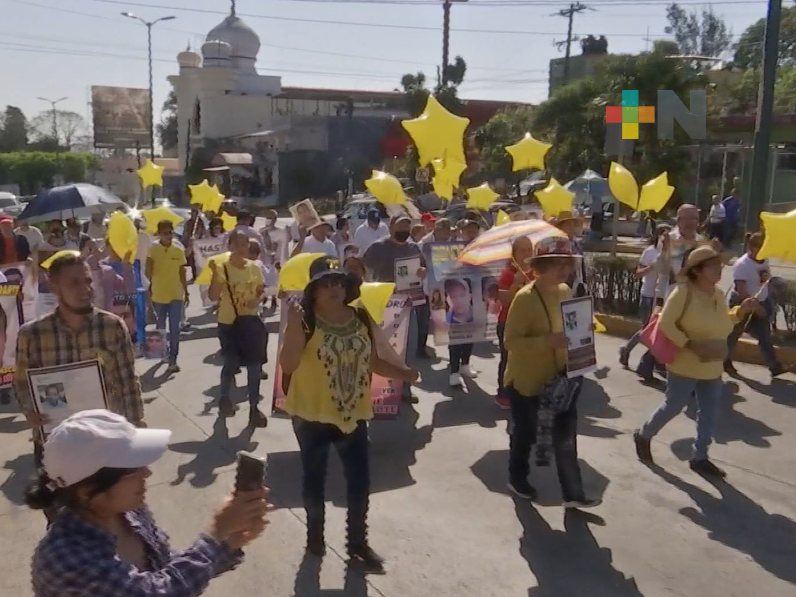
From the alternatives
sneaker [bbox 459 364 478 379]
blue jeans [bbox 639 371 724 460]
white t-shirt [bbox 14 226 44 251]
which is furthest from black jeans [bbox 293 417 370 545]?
white t-shirt [bbox 14 226 44 251]

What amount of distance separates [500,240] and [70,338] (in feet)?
11.4

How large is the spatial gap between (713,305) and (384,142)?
43566 mm

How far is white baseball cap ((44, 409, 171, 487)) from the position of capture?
77.9 inches

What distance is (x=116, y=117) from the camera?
72.4 m

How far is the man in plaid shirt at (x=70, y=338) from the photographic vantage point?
13.1 ft

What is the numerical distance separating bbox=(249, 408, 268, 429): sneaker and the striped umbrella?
2116 millimetres

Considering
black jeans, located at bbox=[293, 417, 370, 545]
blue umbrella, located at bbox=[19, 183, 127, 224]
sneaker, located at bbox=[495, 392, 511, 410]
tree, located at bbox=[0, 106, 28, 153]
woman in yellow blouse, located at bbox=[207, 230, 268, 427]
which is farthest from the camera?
tree, located at bbox=[0, 106, 28, 153]

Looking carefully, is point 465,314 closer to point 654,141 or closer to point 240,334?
point 240,334

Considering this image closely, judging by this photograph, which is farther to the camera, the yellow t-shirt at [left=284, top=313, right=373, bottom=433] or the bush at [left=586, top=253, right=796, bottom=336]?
the bush at [left=586, top=253, right=796, bottom=336]

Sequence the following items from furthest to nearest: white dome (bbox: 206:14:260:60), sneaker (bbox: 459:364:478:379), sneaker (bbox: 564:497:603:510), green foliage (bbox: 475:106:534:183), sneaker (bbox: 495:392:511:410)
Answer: white dome (bbox: 206:14:260:60), green foliage (bbox: 475:106:534:183), sneaker (bbox: 459:364:478:379), sneaker (bbox: 495:392:511:410), sneaker (bbox: 564:497:603:510)

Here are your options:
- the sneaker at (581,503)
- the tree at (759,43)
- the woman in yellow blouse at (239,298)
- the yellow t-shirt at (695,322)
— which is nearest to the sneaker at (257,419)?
the woman in yellow blouse at (239,298)

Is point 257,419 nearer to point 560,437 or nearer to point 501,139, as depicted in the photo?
point 560,437

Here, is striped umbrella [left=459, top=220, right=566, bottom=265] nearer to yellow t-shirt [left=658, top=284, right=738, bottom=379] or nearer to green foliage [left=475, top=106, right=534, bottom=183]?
yellow t-shirt [left=658, top=284, right=738, bottom=379]

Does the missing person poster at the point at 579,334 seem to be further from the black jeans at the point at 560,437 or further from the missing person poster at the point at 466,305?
the missing person poster at the point at 466,305
